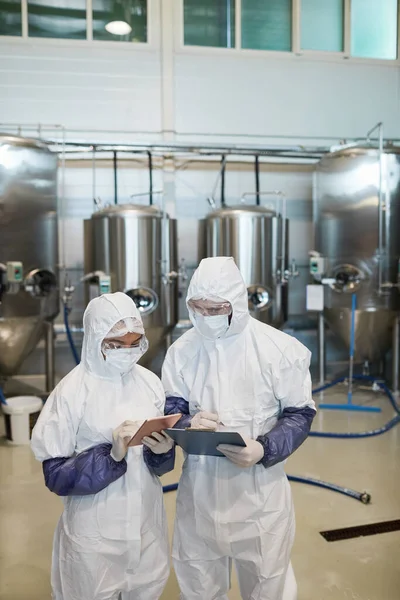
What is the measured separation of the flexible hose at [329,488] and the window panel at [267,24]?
11.2 ft

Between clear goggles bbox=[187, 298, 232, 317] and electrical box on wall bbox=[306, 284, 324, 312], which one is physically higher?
clear goggles bbox=[187, 298, 232, 317]

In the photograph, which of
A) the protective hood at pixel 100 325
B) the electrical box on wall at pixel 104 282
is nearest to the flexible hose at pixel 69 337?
the electrical box on wall at pixel 104 282

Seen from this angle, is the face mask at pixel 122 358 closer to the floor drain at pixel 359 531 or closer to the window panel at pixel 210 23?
the floor drain at pixel 359 531

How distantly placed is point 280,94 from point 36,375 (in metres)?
2.96

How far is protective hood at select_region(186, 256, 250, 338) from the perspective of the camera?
1.35 metres

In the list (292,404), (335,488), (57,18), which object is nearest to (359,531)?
(335,488)

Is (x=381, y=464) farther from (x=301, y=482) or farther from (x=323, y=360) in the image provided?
(x=323, y=360)

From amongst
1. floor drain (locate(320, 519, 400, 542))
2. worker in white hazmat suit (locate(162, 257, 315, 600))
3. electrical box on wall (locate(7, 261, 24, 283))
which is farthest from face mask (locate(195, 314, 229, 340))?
electrical box on wall (locate(7, 261, 24, 283))

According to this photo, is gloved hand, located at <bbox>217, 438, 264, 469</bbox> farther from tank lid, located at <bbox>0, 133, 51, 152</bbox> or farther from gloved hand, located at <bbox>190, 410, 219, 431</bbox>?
tank lid, located at <bbox>0, 133, 51, 152</bbox>

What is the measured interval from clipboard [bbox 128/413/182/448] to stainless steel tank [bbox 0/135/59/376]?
256cm

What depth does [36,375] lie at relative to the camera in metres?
4.11

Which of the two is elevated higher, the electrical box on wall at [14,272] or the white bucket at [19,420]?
A: the electrical box on wall at [14,272]

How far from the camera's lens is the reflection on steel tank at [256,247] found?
3.91 metres

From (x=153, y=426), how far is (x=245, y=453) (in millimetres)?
239
